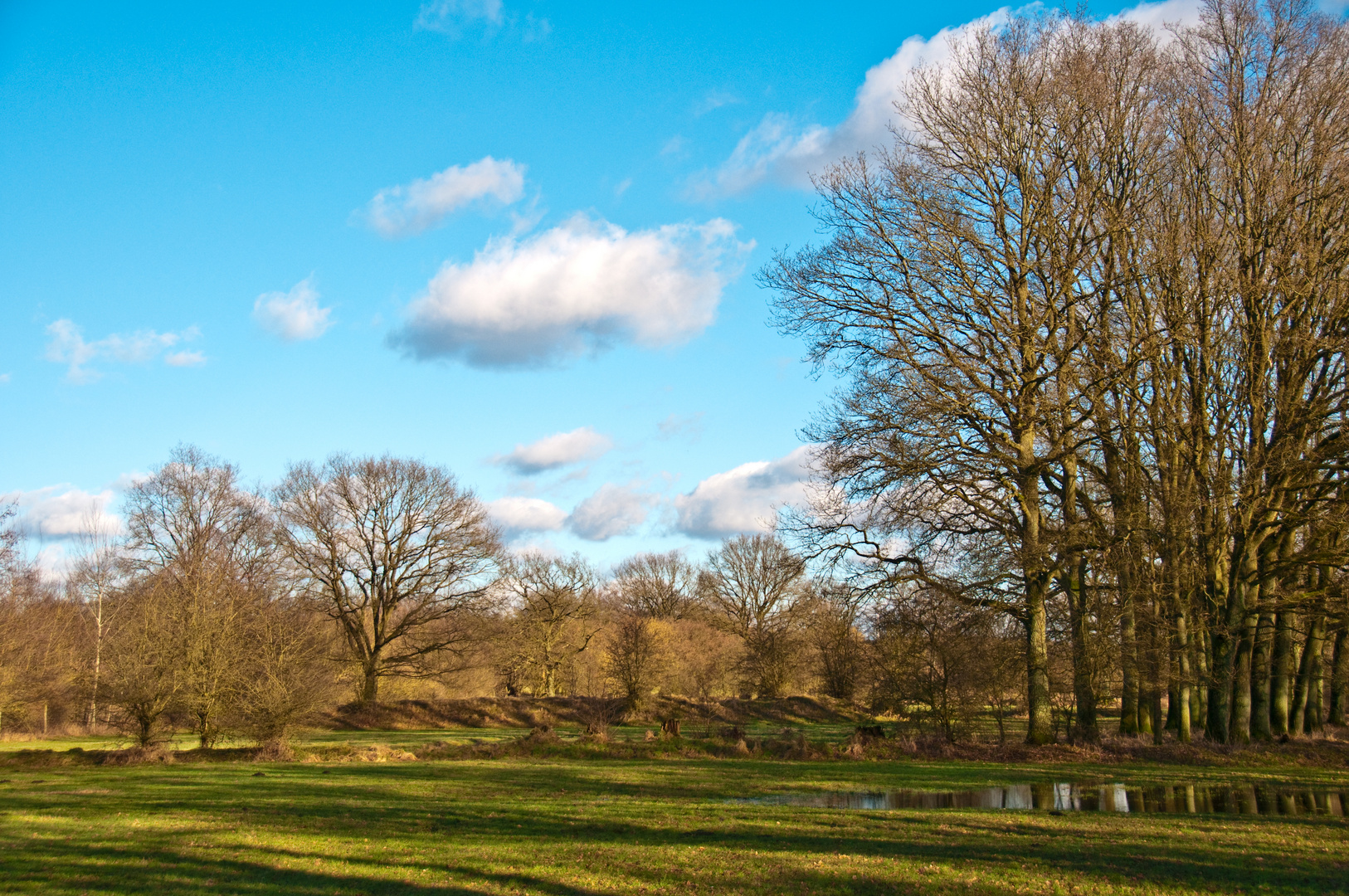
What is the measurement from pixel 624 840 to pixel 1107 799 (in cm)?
967

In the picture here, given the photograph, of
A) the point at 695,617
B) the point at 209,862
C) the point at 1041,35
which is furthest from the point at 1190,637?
the point at 695,617

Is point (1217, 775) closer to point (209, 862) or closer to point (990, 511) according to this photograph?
point (990, 511)

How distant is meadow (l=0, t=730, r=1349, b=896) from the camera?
8750mm

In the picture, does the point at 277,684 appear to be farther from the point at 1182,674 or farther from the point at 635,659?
the point at 1182,674

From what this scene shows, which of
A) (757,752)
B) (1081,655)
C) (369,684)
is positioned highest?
(1081,655)

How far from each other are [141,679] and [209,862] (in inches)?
704

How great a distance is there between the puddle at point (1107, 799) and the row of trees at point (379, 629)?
6.50 meters

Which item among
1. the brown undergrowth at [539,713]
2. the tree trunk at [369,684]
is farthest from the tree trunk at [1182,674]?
the tree trunk at [369,684]

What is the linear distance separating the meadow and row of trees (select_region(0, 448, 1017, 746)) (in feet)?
19.8

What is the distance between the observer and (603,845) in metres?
10.9

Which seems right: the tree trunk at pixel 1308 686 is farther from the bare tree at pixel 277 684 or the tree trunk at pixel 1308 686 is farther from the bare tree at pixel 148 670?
the bare tree at pixel 148 670

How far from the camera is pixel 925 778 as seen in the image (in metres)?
18.6

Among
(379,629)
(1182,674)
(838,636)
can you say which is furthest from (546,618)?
(1182,674)

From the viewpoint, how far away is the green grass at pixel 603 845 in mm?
8711
